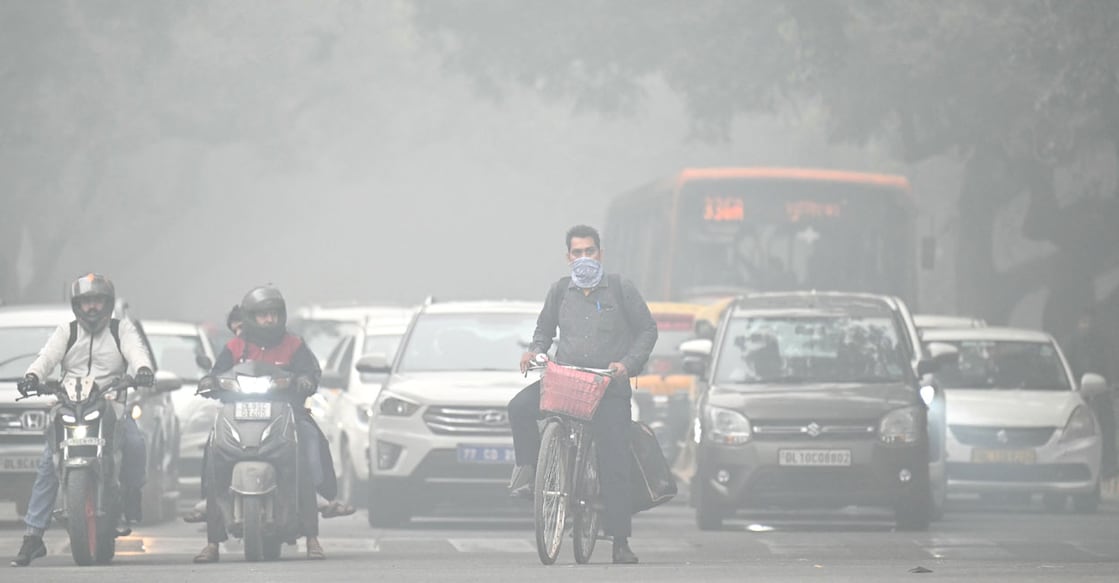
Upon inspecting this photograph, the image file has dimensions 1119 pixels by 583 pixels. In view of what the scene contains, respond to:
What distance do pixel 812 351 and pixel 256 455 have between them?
19.7 ft

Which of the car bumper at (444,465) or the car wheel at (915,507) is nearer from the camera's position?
the car wheel at (915,507)

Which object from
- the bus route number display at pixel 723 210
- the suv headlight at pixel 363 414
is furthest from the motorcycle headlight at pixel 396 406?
the bus route number display at pixel 723 210

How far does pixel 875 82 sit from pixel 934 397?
14583 mm

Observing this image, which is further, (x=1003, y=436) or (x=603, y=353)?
(x=1003, y=436)

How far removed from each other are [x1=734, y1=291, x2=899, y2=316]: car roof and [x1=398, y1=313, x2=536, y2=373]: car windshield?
1.68 meters

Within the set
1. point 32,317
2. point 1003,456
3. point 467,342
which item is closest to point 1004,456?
point 1003,456

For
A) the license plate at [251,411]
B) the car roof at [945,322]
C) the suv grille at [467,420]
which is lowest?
the suv grille at [467,420]

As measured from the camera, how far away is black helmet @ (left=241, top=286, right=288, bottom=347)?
1422 cm

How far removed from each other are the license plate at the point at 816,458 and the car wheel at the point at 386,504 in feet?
8.98

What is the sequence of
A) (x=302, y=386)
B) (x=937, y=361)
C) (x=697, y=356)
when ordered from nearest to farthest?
(x=302, y=386) → (x=937, y=361) → (x=697, y=356)

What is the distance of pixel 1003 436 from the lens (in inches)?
832

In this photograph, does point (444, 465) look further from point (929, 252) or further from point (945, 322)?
point (929, 252)

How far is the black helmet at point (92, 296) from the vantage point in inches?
555

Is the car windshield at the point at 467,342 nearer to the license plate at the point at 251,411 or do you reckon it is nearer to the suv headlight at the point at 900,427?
the suv headlight at the point at 900,427
